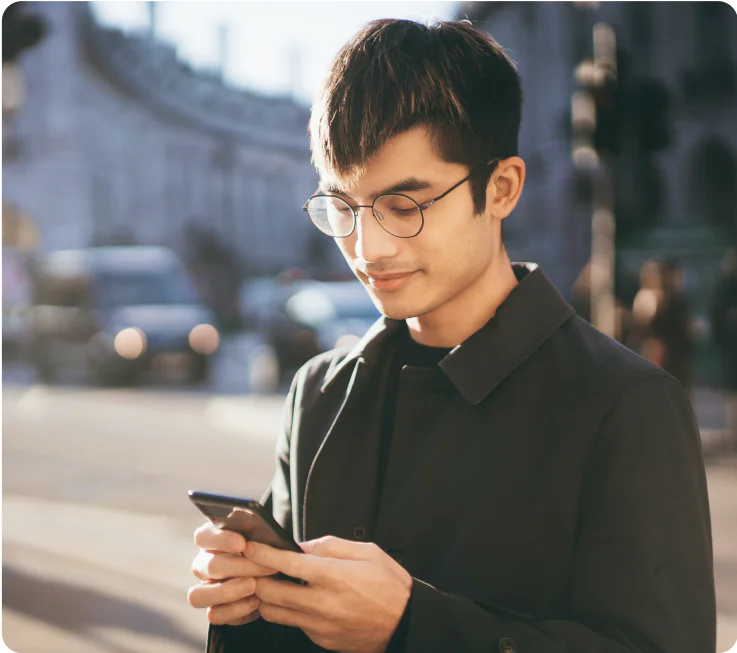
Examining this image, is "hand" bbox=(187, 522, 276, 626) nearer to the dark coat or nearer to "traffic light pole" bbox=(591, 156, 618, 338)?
the dark coat

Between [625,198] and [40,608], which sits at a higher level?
[625,198]

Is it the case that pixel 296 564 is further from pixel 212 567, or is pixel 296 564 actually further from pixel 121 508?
pixel 121 508

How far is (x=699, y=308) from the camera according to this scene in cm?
1698

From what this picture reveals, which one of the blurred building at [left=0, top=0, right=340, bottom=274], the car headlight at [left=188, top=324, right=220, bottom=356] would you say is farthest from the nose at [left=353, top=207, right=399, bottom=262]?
the blurred building at [left=0, top=0, right=340, bottom=274]

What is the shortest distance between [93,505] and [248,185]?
4288 cm

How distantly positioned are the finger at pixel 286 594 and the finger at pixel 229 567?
0.02 metres

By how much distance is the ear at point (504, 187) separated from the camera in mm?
1899

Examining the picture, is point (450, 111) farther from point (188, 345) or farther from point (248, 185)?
point (248, 185)

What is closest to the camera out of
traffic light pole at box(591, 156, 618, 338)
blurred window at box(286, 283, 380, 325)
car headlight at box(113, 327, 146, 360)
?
traffic light pole at box(591, 156, 618, 338)

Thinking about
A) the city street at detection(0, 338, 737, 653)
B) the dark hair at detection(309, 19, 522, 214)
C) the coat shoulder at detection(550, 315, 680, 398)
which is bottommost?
the city street at detection(0, 338, 737, 653)

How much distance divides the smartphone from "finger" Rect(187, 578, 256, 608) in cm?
5

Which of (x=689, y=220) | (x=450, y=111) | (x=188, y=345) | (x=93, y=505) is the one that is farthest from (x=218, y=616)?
(x=689, y=220)

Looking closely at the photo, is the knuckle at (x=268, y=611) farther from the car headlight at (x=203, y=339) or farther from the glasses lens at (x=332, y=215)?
the car headlight at (x=203, y=339)

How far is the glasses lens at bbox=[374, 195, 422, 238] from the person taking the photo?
1.78 meters
